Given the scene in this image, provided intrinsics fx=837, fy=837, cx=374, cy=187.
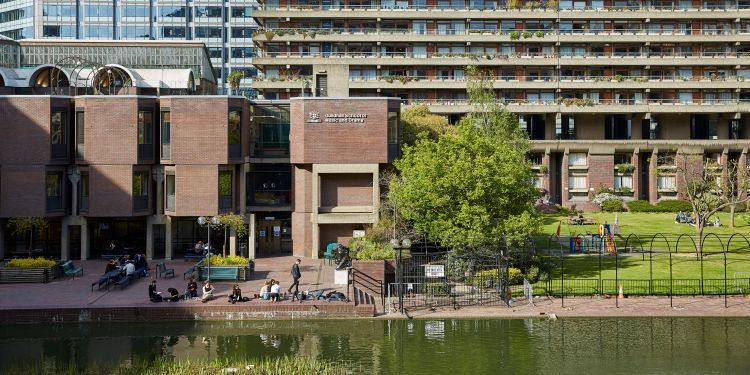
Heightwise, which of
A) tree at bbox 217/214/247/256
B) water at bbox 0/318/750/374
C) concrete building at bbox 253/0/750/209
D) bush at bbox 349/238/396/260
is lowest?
water at bbox 0/318/750/374

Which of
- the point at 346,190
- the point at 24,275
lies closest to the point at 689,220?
the point at 346,190

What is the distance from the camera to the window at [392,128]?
5291 cm

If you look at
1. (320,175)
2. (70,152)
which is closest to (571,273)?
(320,175)

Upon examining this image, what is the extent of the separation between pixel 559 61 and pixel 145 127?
160 ft

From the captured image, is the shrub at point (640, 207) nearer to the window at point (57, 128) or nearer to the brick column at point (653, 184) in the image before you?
the brick column at point (653, 184)

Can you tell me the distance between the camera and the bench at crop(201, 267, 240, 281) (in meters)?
42.1

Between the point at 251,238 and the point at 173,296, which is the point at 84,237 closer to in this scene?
the point at 251,238

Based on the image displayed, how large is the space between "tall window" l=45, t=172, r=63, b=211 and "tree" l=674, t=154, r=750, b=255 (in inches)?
1439

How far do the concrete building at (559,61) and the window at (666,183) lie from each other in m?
0.10

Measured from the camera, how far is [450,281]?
40.8 m

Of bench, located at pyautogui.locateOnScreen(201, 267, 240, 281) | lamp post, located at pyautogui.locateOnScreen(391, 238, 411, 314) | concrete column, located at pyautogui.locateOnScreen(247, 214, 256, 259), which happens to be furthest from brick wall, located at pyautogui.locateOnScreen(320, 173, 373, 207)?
lamp post, located at pyautogui.locateOnScreen(391, 238, 411, 314)

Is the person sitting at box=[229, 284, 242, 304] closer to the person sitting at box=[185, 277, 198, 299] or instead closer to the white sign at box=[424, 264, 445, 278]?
the person sitting at box=[185, 277, 198, 299]

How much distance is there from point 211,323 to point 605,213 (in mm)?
54489

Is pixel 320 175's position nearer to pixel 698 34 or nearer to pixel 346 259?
pixel 346 259
